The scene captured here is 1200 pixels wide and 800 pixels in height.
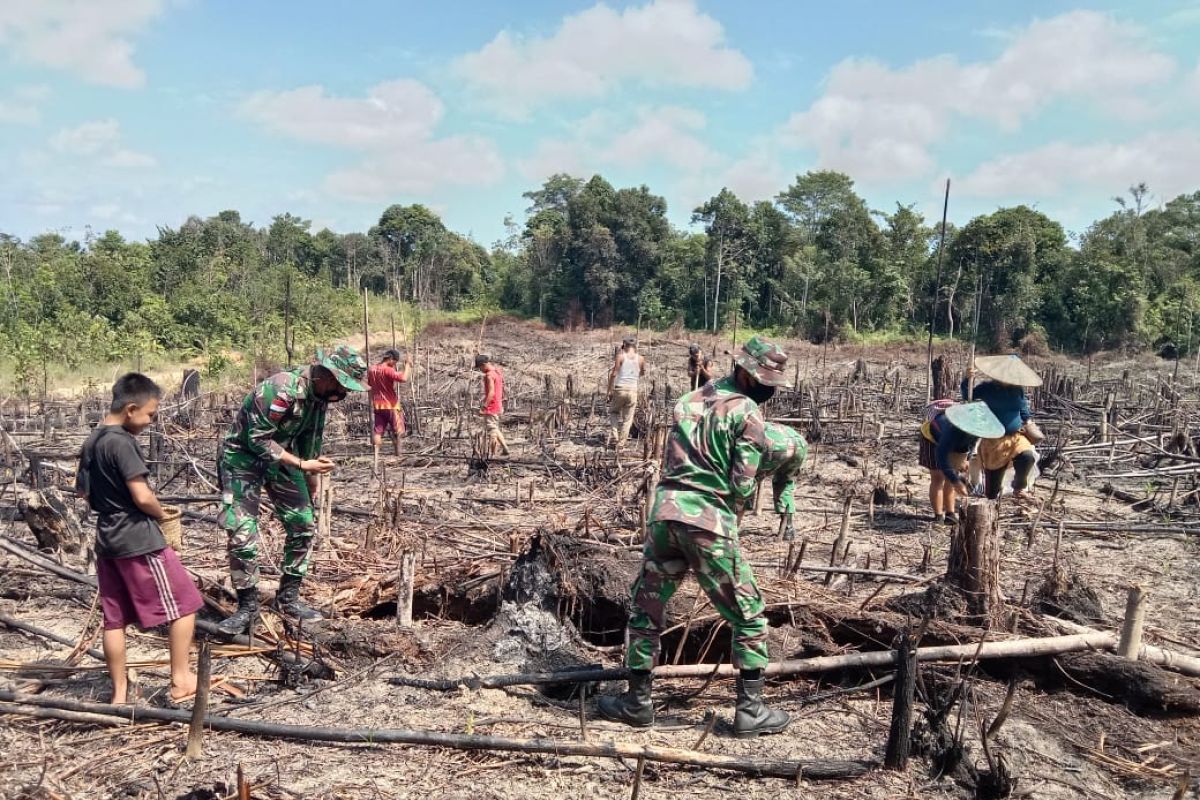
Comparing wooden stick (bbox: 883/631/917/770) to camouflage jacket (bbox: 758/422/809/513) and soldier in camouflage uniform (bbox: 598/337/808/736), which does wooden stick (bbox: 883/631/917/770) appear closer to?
soldier in camouflage uniform (bbox: 598/337/808/736)

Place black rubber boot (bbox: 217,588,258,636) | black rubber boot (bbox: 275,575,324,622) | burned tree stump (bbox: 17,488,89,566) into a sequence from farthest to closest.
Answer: burned tree stump (bbox: 17,488,89,566), black rubber boot (bbox: 275,575,324,622), black rubber boot (bbox: 217,588,258,636)

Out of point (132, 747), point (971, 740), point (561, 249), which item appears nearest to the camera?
point (132, 747)

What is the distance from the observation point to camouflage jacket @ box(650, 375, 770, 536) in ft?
10.6

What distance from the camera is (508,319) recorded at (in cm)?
3256

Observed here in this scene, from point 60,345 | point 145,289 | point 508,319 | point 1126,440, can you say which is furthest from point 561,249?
point 1126,440

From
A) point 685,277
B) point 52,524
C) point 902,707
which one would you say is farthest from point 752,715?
point 685,277

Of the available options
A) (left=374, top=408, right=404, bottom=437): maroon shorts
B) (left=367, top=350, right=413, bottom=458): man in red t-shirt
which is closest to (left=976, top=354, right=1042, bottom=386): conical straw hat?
(left=367, top=350, right=413, bottom=458): man in red t-shirt

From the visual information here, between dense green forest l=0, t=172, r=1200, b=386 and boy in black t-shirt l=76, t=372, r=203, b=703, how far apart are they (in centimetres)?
1817

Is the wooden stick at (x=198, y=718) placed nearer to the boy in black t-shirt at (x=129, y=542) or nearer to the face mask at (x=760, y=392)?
the boy in black t-shirt at (x=129, y=542)

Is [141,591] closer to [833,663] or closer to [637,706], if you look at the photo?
[637,706]

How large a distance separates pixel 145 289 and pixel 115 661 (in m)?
22.7

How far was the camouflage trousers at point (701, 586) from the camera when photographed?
322 centimetres

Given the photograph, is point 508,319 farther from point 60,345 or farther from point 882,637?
point 882,637

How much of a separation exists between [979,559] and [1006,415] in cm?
271
